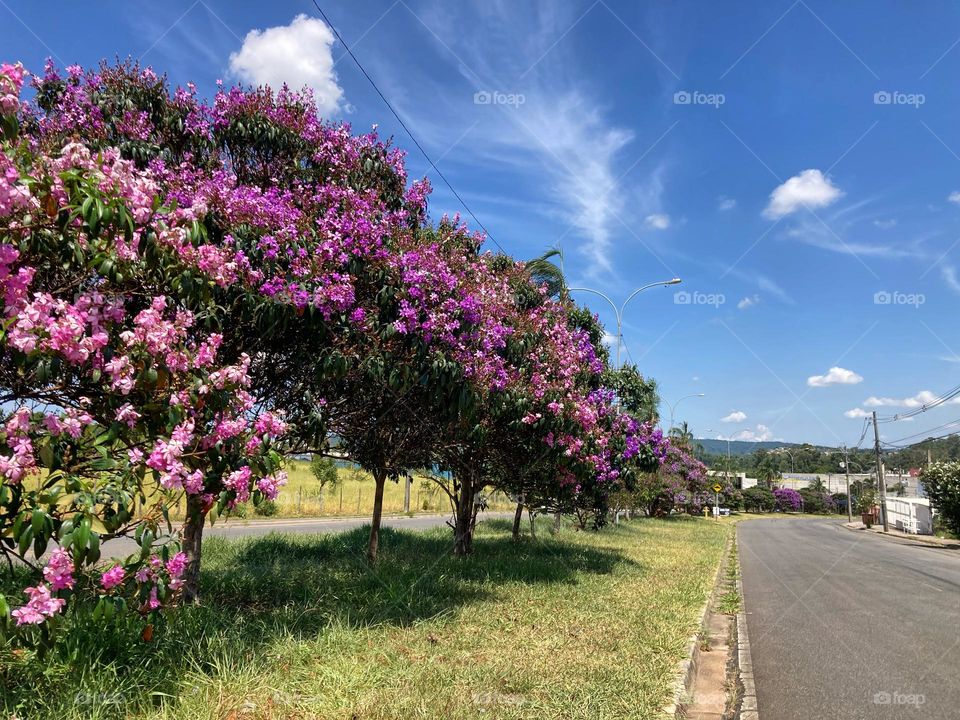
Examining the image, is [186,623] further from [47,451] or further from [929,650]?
[929,650]

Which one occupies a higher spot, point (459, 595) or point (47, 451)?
point (47, 451)

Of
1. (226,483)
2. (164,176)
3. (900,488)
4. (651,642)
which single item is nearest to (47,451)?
(226,483)

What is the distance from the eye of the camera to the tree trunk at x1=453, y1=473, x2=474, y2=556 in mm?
12727

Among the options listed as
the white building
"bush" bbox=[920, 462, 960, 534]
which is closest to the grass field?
"bush" bbox=[920, 462, 960, 534]

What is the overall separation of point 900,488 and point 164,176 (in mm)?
105486

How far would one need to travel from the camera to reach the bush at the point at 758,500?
83.0 m

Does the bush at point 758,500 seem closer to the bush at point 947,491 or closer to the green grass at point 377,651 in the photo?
the bush at point 947,491

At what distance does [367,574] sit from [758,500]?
85392 mm

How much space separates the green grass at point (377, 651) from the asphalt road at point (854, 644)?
108cm

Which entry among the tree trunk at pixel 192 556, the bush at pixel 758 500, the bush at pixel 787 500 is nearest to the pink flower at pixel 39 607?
the tree trunk at pixel 192 556

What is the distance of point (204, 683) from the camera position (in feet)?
14.2

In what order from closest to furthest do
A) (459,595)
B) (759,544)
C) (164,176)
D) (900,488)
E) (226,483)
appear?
1. (226,483)
2. (164,176)
3. (459,595)
4. (759,544)
5. (900,488)

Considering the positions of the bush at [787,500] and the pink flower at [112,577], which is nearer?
the pink flower at [112,577]

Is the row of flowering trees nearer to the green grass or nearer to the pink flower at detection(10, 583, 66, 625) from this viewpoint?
the pink flower at detection(10, 583, 66, 625)
